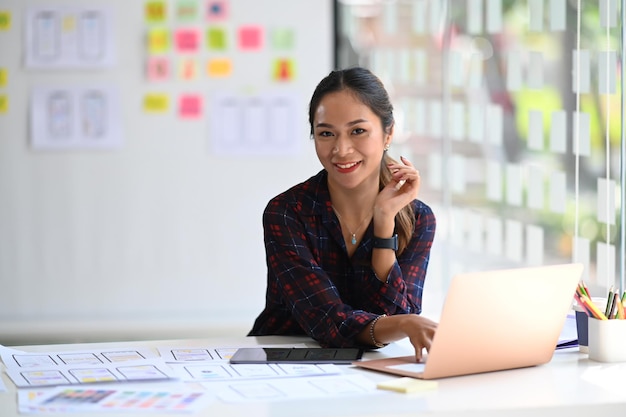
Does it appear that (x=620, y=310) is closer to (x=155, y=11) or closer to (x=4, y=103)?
(x=155, y=11)

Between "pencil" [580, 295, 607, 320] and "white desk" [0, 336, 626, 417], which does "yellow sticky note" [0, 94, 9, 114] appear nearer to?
"white desk" [0, 336, 626, 417]

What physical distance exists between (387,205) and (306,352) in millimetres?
482

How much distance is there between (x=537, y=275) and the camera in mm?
1831

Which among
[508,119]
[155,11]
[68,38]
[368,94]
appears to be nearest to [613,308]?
[368,94]

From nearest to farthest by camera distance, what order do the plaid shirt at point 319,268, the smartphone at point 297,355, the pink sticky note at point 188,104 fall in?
1. the smartphone at point 297,355
2. the plaid shirt at point 319,268
3. the pink sticky note at point 188,104

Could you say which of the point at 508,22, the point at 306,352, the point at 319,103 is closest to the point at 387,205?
the point at 319,103

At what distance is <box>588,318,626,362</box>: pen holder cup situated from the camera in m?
1.95

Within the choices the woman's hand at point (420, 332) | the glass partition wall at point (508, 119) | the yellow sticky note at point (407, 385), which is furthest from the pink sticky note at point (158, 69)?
the yellow sticky note at point (407, 385)

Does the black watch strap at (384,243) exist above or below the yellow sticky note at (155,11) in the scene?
below

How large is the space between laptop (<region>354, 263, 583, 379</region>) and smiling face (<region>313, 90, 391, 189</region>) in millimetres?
552

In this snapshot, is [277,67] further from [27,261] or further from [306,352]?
[306,352]

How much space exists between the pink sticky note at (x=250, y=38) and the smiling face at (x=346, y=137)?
5.89ft

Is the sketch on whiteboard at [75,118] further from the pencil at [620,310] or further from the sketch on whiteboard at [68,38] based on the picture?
the pencil at [620,310]

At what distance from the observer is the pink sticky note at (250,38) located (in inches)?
161
